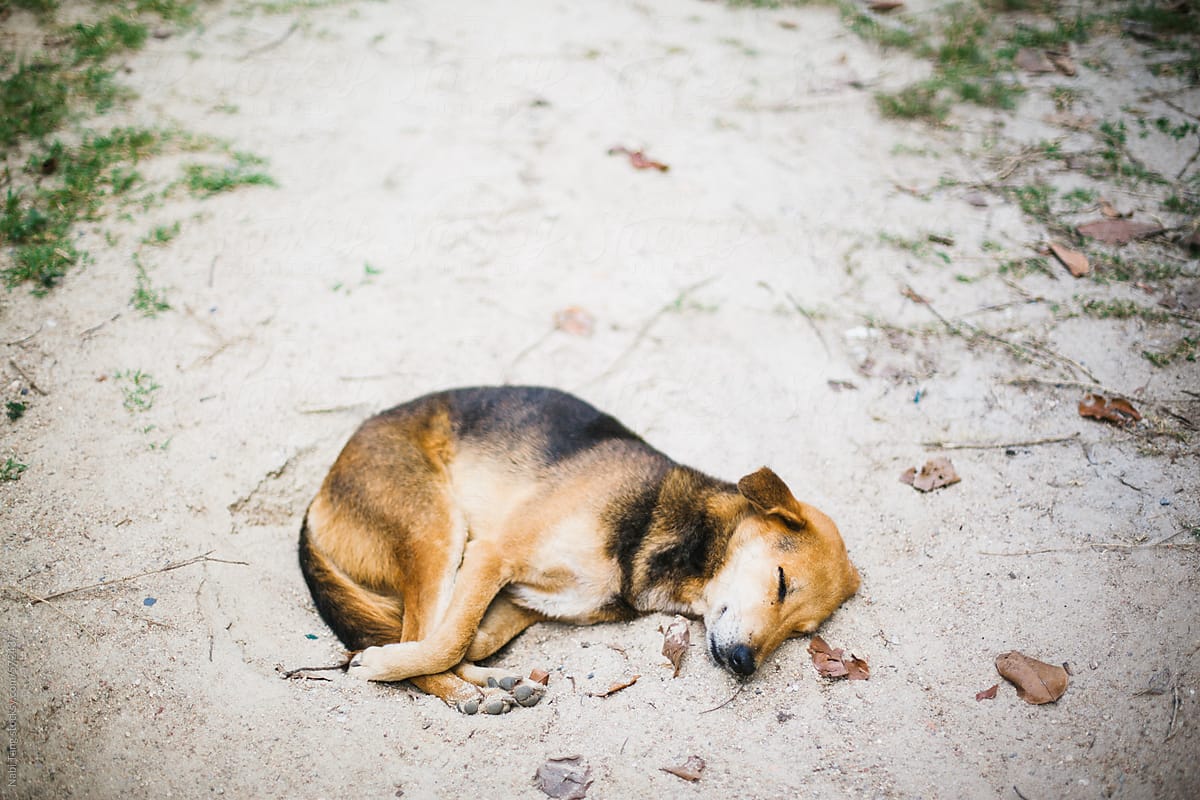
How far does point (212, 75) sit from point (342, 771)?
6312 millimetres

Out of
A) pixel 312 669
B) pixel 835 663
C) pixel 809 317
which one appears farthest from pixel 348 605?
pixel 809 317

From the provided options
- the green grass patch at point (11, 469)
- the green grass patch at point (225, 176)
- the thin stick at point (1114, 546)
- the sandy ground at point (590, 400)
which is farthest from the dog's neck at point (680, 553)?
the green grass patch at point (225, 176)

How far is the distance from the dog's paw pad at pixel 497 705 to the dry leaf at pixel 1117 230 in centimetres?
543

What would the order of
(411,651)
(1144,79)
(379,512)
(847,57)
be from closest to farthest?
(411,651) < (379,512) < (1144,79) < (847,57)

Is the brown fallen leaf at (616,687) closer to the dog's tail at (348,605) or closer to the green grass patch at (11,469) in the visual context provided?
the dog's tail at (348,605)

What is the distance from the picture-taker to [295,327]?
4.70 meters

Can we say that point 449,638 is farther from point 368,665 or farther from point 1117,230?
point 1117,230

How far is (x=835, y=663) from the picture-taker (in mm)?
3270

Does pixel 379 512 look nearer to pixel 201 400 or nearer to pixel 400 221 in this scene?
pixel 201 400

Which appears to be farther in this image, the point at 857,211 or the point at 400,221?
the point at 857,211

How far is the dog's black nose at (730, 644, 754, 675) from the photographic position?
3.08m

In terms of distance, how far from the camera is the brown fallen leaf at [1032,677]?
9.99 ft

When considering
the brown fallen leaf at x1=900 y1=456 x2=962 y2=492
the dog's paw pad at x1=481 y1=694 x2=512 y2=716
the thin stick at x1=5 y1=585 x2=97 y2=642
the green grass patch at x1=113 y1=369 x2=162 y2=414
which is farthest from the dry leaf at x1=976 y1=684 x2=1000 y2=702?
the green grass patch at x1=113 y1=369 x2=162 y2=414

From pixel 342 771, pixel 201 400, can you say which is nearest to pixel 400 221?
pixel 201 400
